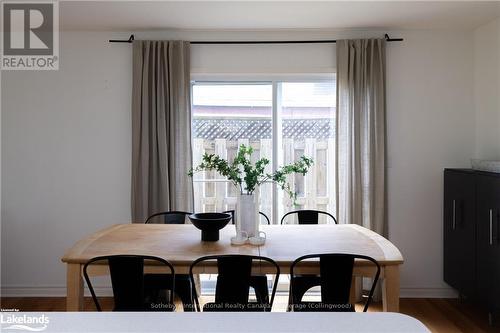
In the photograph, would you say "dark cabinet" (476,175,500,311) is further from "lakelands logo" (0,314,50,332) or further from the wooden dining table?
"lakelands logo" (0,314,50,332)

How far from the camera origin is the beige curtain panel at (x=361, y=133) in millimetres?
3449

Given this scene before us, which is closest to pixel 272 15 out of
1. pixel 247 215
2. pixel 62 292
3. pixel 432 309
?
pixel 247 215

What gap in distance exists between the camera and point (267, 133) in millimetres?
3736

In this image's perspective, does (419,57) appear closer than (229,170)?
No

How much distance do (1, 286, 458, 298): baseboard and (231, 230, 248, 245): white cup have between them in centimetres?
190

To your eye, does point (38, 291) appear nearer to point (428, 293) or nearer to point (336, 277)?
point (336, 277)

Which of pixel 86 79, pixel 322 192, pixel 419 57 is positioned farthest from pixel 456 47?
pixel 86 79

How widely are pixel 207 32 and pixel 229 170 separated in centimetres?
182

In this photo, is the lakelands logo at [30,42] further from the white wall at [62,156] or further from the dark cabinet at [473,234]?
the dark cabinet at [473,234]

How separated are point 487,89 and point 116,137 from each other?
3.43m

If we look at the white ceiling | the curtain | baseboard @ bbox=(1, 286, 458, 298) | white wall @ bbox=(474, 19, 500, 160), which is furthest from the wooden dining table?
the white ceiling

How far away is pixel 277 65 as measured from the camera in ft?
11.8

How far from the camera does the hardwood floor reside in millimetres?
2979

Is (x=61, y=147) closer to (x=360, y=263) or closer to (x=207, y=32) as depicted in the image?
(x=207, y=32)
